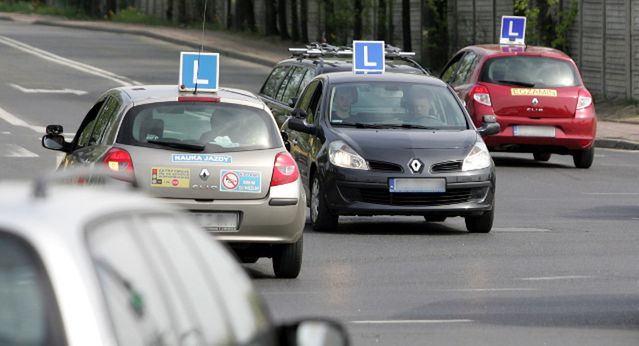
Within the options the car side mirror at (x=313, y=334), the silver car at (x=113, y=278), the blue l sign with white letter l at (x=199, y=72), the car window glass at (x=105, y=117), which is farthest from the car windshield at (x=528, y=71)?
the silver car at (x=113, y=278)

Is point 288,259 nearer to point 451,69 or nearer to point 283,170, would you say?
point 283,170

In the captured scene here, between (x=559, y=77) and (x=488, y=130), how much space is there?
6.51 meters

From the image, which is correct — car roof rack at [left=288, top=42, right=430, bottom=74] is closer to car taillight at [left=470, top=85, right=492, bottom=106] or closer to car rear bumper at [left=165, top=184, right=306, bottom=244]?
car taillight at [left=470, top=85, right=492, bottom=106]

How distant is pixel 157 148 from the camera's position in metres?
12.1

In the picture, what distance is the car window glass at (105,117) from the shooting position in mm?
12656

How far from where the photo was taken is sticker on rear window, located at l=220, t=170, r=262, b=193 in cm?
1202

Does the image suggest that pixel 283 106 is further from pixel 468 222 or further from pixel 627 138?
pixel 627 138

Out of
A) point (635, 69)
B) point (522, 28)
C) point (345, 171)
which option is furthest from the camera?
point (635, 69)

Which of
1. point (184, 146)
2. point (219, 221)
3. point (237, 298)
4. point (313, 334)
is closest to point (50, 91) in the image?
point (184, 146)

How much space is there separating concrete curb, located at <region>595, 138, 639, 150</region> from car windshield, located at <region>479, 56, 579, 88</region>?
161 inches

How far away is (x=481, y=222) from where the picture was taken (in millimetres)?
15961

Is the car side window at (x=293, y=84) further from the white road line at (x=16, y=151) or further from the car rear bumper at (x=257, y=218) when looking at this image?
the car rear bumper at (x=257, y=218)

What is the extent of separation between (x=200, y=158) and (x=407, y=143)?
13.2 feet

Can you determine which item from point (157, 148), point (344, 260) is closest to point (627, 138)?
point (344, 260)
